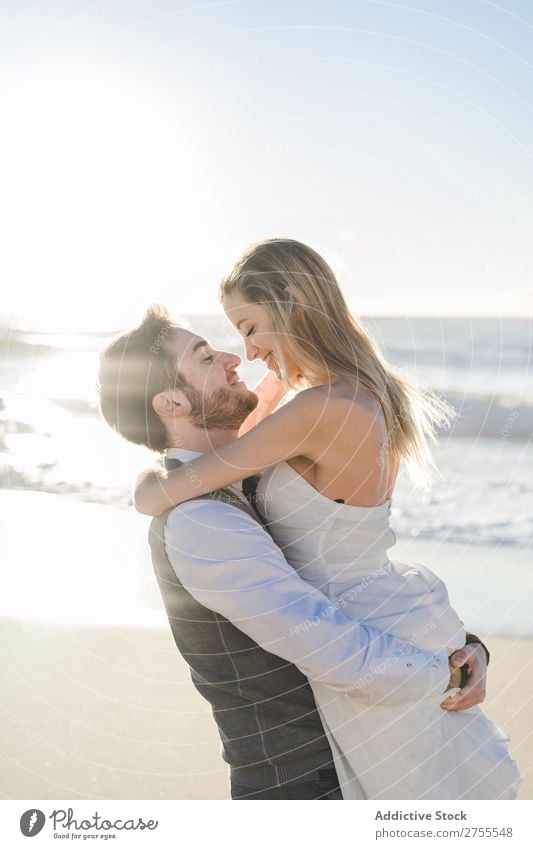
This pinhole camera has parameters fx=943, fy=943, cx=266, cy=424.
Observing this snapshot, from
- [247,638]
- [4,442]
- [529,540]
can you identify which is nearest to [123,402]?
[247,638]

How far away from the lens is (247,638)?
10.9 ft

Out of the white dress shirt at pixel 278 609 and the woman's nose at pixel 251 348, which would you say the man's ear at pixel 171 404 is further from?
the white dress shirt at pixel 278 609

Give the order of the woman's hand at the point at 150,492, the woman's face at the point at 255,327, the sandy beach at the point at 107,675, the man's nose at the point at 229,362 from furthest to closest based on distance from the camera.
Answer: the sandy beach at the point at 107,675 → the woman's face at the point at 255,327 → the man's nose at the point at 229,362 → the woman's hand at the point at 150,492

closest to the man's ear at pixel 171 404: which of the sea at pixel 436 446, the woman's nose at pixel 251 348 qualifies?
the sea at pixel 436 446

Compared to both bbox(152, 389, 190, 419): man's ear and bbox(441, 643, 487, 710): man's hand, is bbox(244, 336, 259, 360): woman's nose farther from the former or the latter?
bbox(441, 643, 487, 710): man's hand

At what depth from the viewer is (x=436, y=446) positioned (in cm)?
1473

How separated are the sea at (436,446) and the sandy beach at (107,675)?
1017mm

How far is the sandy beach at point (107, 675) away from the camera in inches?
202

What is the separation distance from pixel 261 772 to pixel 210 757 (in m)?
2.02

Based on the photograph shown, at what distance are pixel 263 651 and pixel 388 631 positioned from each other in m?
0.50

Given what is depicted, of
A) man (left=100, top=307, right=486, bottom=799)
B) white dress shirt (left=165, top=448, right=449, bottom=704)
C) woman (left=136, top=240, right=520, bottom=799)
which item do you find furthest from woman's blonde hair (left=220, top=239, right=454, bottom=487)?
white dress shirt (left=165, top=448, right=449, bottom=704)

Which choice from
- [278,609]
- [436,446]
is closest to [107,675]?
[278,609]

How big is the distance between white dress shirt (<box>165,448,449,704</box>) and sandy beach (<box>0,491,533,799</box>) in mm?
2130

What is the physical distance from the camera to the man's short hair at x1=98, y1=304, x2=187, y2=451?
12.5 feet
